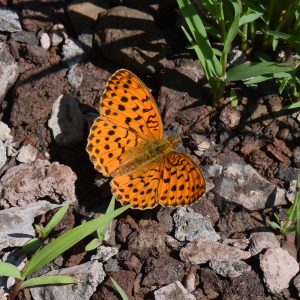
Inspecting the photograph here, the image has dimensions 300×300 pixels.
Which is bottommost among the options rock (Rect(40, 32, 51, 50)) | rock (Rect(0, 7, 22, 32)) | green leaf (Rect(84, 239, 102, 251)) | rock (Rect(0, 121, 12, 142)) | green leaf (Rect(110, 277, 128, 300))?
green leaf (Rect(110, 277, 128, 300))

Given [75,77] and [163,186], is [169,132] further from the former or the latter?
[75,77]

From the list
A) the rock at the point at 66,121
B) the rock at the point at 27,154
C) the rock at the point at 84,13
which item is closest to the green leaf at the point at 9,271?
the rock at the point at 27,154

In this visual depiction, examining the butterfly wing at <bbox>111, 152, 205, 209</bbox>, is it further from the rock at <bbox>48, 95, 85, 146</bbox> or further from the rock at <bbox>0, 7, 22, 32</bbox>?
the rock at <bbox>0, 7, 22, 32</bbox>

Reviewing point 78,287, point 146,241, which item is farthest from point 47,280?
point 146,241

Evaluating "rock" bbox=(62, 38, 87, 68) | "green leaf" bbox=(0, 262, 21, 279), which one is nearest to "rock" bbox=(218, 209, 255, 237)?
"green leaf" bbox=(0, 262, 21, 279)

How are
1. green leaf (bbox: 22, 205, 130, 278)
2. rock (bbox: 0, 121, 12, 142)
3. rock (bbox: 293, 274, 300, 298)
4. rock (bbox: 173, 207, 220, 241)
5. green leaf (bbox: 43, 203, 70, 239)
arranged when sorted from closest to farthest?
green leaf (bbox: 22, 205, 130, 278) → rock (bbox: 293, 274, 300, 298) → green leaf (bbox: 43, 203, 70, 239) → rock (bbox: 173, 207, 220, 241) → rock (bbox: 0, 121, 12, 142)

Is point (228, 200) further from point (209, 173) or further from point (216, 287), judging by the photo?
point (216, 287)

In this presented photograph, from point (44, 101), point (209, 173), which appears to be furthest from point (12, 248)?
point (209, 173)
